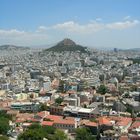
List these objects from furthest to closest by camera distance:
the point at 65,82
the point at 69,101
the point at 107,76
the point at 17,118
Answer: the point at 107,76, the point at 65,82, the point at 69,101, the point at 17,118

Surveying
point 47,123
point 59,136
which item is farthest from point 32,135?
point 47,123

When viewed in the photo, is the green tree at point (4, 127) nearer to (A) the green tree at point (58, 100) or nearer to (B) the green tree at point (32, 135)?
(B) the green tree at point (32, 135)

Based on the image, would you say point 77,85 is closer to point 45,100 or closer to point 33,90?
point 33,90

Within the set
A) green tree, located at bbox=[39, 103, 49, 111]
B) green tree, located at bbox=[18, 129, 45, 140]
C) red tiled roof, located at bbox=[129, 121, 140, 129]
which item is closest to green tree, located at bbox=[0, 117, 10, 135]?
green tree, located at bbox=[18, 129, 45, 140]

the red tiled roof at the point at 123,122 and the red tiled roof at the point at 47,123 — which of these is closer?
the red tiled roof at the point at 47,123

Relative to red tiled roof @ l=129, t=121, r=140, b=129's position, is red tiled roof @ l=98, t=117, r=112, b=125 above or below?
above

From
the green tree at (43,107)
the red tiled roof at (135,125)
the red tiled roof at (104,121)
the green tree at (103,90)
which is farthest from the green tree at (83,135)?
the green tree at (103,90)

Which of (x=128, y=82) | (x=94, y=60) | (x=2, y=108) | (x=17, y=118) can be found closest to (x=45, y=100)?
(x=2, y=108)

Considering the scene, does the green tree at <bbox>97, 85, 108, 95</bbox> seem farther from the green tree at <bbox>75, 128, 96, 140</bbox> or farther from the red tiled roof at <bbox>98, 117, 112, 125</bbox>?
the green tree at <bbox>75, 128, 96, 140</bbox>

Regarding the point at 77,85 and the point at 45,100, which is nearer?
the point at 45,100

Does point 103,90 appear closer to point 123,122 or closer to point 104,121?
point 123,122

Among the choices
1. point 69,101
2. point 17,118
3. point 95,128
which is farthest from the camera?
point 69,101
